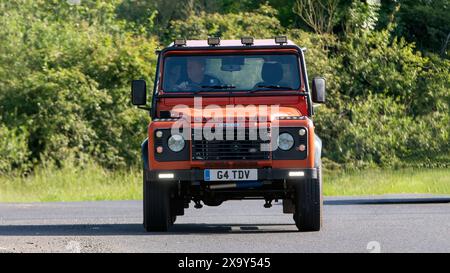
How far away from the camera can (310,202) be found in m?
16.7

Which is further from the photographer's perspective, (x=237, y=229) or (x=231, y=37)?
(x=231, y=37)

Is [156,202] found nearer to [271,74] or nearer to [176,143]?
[176,143]

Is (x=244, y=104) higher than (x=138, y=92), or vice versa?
(x=138, y=92)

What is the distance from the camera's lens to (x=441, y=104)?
3878 centimetres

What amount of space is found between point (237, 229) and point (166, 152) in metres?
2.01

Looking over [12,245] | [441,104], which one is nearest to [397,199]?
[12,245]

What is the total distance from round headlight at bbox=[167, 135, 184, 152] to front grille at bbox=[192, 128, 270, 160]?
14 cm

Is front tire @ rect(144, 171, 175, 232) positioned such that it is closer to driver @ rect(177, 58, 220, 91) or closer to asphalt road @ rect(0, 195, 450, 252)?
asphalt road @ rect(0, 195, 450, 252)

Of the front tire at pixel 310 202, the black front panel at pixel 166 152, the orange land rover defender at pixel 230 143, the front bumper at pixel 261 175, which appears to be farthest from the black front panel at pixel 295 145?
the black front panel at pixel 166 152

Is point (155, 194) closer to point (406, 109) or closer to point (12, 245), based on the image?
point (12, 245)

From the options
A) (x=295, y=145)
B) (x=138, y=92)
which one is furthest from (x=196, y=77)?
(x=295, y=145)

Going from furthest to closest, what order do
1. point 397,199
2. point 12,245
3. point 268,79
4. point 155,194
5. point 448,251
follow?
1. point 397,199
2. point 268,79
3. point 155,194
4. point 12,245
5. point 448,251

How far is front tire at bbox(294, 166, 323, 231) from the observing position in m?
16.7
